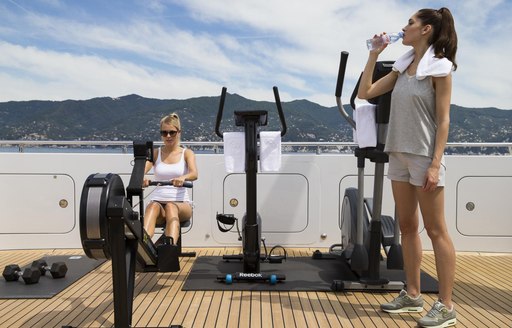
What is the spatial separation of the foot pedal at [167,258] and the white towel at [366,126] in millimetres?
1422

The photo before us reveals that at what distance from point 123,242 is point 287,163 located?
2721 mm

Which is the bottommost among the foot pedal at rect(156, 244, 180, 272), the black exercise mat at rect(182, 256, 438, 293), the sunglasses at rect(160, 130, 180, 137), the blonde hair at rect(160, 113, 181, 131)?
the black exercise mat at rect(182, 256, 438, 293)

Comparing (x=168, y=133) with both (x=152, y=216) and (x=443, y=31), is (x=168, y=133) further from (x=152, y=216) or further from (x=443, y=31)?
(x=443, y=31)

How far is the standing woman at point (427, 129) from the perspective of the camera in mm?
2303

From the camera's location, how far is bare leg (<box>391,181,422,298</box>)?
2.53m

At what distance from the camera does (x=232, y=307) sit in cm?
283

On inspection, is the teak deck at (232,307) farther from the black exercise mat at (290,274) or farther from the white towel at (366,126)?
the white towel at (366,126)

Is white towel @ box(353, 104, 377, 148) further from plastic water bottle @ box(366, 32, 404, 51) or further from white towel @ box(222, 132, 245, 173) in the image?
white towel @ box(222, 132, 245, 173)

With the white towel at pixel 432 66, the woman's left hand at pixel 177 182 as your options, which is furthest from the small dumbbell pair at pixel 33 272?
the white towel at pixel 432 66

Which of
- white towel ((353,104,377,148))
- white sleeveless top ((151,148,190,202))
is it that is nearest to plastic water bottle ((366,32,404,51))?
white towel ((353,104,377,148))

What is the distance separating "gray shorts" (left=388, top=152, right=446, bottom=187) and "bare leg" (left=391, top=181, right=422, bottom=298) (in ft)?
0.15

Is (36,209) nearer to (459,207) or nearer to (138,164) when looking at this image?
(138,164)

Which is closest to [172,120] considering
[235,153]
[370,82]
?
[235,153]

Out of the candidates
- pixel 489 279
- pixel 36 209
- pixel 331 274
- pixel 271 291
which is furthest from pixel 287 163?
pixel 36 209
